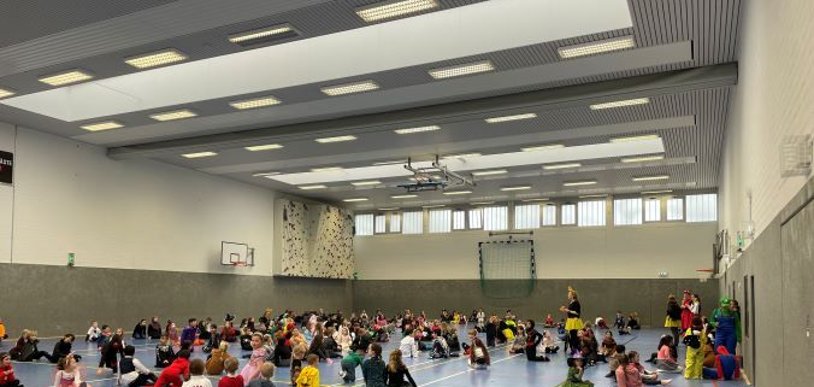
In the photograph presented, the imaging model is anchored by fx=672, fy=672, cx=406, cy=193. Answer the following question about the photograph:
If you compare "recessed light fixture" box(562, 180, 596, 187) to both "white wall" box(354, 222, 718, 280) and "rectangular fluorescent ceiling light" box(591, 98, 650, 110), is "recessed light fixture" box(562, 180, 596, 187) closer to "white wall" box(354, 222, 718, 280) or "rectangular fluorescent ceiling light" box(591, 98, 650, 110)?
"white wall" box(354, 222, 718, 280)

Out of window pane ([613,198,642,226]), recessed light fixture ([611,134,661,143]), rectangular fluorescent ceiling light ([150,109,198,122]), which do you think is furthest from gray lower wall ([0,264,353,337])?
recessed light fixture ([611,134,661,143])

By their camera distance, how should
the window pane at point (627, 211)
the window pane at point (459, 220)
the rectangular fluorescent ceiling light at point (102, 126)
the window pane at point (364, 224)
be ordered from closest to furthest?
1. the rectangular fluorescent ceiling light at point (102, 126)
2. the window pane at point (627, 211)
3. the window pane at point (459, 220)
4. the window pane at point (364, 224)

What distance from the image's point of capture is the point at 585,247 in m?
41.6

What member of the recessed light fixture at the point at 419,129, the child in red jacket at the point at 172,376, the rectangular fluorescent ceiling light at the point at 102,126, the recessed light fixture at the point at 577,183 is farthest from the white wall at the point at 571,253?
the child in red jacket at the point at 172,376

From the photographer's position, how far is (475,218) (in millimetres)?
44812

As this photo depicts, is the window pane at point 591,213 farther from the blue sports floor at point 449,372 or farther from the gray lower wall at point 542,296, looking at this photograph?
the blue sports floor at point 449,372

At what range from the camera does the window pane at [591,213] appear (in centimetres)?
4138

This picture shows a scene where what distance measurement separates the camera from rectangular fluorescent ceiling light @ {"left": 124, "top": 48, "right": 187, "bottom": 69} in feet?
54.3

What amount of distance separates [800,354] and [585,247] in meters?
35.7

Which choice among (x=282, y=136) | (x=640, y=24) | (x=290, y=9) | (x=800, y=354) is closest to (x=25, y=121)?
(x=282, y=136)

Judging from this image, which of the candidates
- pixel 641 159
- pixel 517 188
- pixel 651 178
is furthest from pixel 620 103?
pixel 517 188

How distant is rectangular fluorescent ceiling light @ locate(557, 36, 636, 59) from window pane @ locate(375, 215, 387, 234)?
32.2 metres

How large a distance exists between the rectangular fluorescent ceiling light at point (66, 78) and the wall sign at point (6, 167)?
6.83 m

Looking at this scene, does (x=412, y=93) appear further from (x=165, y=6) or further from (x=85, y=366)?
(x=85, y=366)
